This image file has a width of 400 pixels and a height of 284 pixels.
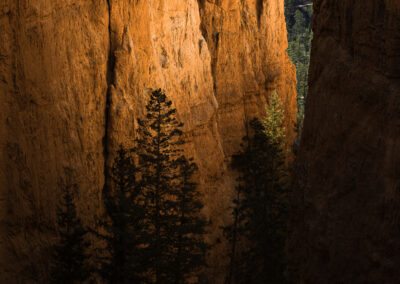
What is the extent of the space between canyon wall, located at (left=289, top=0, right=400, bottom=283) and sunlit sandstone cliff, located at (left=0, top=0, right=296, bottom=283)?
11.0 metres

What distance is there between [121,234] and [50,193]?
16.1 feet

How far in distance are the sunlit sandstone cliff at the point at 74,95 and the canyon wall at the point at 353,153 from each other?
10979 millimetres

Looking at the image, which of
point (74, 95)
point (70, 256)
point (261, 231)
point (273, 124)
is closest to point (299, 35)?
point (273, 124)

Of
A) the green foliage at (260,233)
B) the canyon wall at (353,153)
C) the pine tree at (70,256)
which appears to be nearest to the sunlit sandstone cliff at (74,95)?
the pine tree at (70,256)

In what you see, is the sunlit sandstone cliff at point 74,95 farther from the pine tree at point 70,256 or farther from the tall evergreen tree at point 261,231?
the tall evergreen tree at point 261,231

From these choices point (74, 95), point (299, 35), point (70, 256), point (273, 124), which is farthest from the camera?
point (299, 35)

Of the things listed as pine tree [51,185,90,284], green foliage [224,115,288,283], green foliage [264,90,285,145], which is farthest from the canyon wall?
green foliage [264,90,285,145]

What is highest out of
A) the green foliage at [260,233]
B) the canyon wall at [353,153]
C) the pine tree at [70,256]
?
the canyon wall at [353,153]

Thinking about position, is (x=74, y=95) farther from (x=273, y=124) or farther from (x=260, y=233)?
(x=273, y=124)

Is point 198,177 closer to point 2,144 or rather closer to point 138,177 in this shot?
point 138,177

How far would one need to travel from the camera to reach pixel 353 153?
7.12m

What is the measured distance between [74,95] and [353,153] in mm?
12734

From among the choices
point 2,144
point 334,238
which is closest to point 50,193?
point 2,144

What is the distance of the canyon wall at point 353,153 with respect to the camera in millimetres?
6293
